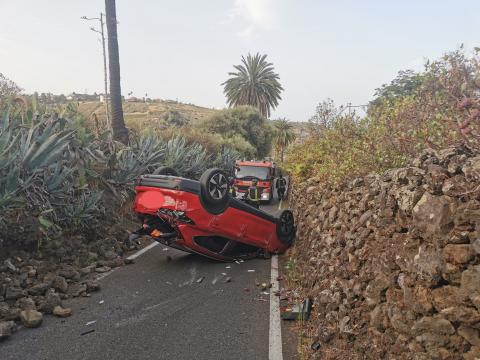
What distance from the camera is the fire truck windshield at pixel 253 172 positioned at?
1975cm

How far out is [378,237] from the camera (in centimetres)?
461

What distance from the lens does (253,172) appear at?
19859mm

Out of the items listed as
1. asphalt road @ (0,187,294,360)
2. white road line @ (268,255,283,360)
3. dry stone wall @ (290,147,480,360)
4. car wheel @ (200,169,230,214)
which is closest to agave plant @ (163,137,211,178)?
car wheel @ (200,169,230,214)

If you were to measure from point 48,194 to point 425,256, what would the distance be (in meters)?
7.24

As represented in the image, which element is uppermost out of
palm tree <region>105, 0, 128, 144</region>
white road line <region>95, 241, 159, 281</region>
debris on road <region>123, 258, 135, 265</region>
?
palm tree <region>105, 0, 128, 144</region>

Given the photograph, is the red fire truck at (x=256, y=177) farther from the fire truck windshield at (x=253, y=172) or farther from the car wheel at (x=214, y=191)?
the car wheel at (x=214, y=191)

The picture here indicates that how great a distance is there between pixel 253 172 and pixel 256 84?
3493cm

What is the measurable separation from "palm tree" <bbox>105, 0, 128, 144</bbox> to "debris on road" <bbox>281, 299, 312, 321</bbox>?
11.4 meters

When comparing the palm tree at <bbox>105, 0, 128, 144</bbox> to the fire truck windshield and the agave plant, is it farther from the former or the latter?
the fire truck windshield

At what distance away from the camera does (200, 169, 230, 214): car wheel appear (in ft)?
25.0

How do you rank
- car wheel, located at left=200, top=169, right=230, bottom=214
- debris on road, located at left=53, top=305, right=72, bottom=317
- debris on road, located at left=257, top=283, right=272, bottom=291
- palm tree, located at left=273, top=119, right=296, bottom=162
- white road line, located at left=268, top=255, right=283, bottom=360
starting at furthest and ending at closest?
1. palm tree, located at left=273, top=119, right=296, bottom=162
2. car wheel, located at left=200, top=169, right=230, bottom=214
3. debris on road, located at left=257, top=283, right=272, bottom=291
4. debris on road, located at left=53, top=305, right=72, bottom=317
5. white road line, located at left=268, top=255, right=283, bottom=360

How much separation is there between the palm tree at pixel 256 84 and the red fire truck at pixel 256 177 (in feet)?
110

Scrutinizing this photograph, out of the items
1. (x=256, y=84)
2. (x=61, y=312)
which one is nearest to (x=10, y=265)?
(x=61, y=312)

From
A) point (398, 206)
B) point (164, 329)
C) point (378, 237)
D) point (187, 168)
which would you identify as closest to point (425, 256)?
point (398, 206)
